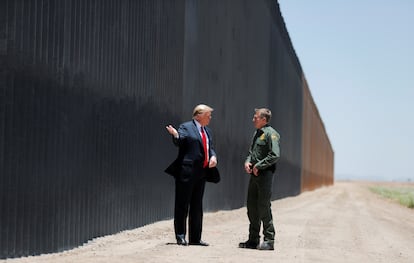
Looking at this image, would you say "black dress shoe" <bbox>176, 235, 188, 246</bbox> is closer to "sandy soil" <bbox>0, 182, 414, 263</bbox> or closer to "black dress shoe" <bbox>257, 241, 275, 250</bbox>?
"sandy soil" <bbox>0, 182, 414, 263</bbox>

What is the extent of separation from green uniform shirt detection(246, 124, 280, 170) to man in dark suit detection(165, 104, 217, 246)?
1.81 feet

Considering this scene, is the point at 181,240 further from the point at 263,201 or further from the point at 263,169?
the point at 263,169

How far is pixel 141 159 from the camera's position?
11.9 m

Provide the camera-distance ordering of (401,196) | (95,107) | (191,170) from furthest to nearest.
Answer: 1. (401,196)
2. (95,107)
3. (191,170)

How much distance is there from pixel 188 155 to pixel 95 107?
55.9 inches

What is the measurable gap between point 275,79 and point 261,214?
21916 mm

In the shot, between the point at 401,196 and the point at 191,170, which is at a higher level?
the point at 191,170

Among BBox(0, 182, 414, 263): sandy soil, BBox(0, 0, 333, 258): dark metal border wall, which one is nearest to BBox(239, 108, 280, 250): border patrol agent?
BBox(0, 182, 414, 263): sandy soil

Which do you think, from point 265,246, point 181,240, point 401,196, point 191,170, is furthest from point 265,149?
point 401,196

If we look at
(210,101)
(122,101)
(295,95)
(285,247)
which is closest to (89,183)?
(122,101)

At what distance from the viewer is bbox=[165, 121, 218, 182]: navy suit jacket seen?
31.4ft

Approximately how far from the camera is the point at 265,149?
952cm

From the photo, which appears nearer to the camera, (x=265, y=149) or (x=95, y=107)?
(x=265, y=149)

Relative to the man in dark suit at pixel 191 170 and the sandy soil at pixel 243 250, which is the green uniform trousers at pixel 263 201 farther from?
the man in dark suit at pixel 191 170
